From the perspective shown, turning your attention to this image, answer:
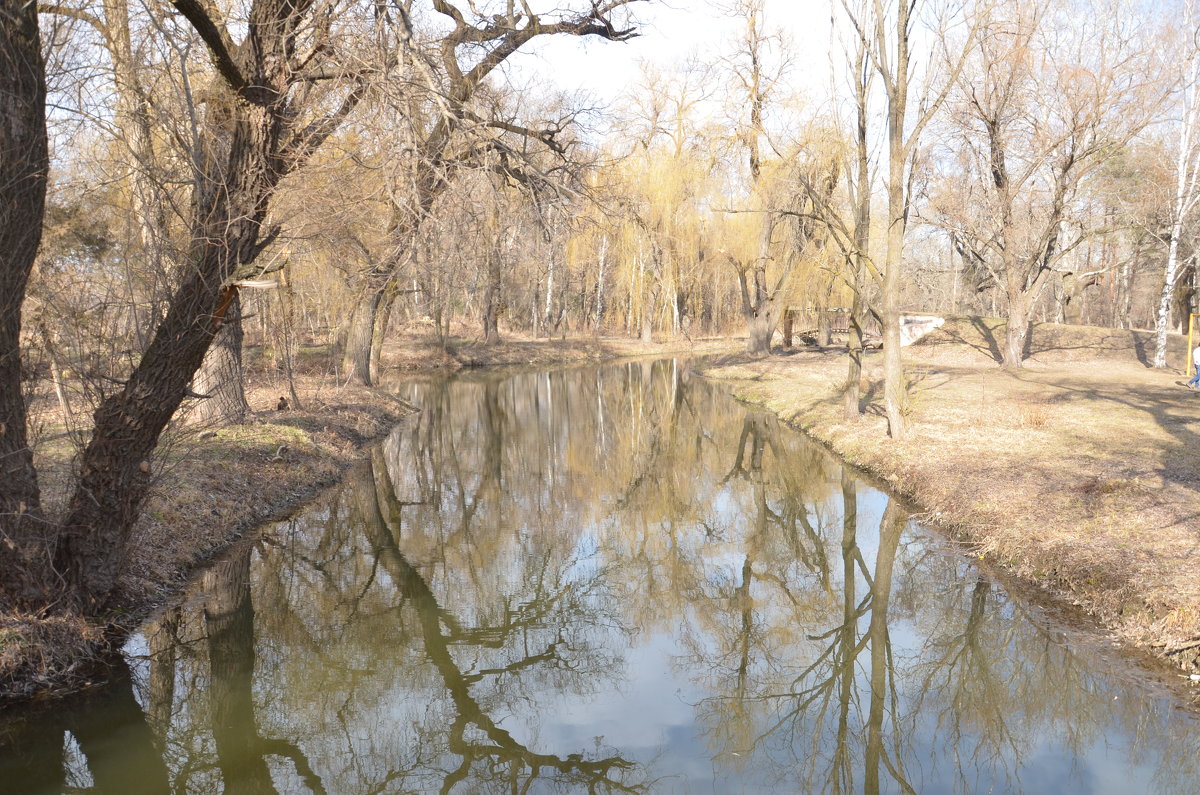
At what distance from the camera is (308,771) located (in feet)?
15.4

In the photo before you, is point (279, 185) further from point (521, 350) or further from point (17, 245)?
point (521, 350)

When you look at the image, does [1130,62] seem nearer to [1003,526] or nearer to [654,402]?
[654,402]

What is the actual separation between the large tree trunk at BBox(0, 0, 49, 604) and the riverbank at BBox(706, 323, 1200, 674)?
7.32 meters

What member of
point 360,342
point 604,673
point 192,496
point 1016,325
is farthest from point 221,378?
point 1016,325

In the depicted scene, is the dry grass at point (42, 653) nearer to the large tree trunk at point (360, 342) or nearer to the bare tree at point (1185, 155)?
the large tree trunk at point (360, 342)

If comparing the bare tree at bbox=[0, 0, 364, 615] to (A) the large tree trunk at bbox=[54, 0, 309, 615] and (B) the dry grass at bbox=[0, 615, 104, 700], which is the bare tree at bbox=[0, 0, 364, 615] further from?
(B) the dry grass at bbox=[0, 615, 104, 700]

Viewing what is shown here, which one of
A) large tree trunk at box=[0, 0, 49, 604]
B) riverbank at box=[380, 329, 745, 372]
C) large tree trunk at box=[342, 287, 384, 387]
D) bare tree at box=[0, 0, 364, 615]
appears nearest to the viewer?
large tree trunk at box=[0, 0, 49, 604]

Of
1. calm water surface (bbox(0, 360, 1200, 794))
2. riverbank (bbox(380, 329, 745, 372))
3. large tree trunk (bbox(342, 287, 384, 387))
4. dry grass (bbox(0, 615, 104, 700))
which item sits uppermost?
large tree trunk (bbox(342, 287, 384, 387))

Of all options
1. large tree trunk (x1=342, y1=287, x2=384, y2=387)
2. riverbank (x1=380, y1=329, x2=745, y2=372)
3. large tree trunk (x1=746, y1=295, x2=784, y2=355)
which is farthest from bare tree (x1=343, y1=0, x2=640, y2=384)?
large tree trunk (x1=746, y1=295, x2=784, y2=355)

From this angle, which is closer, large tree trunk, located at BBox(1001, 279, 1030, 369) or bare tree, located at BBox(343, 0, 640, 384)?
bare tree, located at BBox(343, 0, 640, 384)

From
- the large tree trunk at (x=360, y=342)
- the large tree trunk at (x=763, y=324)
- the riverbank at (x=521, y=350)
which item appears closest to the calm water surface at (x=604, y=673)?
the large tree trunk at (x=360, y=342)

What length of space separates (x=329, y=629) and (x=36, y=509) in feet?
7.94

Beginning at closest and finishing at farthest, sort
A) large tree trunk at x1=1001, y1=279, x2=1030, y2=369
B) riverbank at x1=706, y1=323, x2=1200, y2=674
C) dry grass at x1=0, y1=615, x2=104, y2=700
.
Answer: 1. dry grass at x1=0, y1=615, x2=104, y2=700
2. riverbank at x1=706, y1=323, x2=1200, y2=674
3. large tree trunk at x1=1001, y1=279, x2=1030, y2=369

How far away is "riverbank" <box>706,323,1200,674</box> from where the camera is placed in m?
6.16
